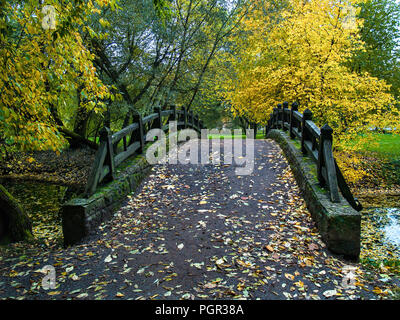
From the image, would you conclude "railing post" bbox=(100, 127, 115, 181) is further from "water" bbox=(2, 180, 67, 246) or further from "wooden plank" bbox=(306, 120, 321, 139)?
"wooden plank" bbox=(306, 120, 321, 139)

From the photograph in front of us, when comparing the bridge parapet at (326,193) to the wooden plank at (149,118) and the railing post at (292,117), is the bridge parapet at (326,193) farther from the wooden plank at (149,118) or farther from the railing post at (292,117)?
the wooden plank at (149,118)

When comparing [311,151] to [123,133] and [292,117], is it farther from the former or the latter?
[123,133]

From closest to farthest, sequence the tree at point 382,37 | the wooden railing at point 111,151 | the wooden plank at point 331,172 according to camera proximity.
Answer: the wooden plank at point 331,172 < the wooden railing at point 111,151 < the tree at point 382,37

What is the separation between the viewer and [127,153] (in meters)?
7.09

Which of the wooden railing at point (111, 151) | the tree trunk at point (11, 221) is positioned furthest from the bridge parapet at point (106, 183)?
the tree trunk at point (11, 221)

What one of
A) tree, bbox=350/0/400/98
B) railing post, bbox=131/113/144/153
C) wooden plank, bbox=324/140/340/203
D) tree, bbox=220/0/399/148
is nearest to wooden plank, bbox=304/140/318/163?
wooden plank, bbox=324/140/340/203

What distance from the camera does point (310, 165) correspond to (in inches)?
250

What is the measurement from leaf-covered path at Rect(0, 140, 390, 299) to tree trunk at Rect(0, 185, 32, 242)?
0.38 m

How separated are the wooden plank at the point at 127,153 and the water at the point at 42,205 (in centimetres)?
196

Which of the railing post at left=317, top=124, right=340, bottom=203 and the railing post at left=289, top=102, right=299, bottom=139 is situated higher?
the railing post at left=289, top=102, right=299, bottom=139

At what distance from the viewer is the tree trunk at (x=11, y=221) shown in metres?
5.06

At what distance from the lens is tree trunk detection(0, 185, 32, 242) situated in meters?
5.06

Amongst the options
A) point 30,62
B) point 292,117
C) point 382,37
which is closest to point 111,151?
point 30,62

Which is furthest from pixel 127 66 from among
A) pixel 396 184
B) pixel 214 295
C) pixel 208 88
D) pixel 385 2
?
pixel 385 2
